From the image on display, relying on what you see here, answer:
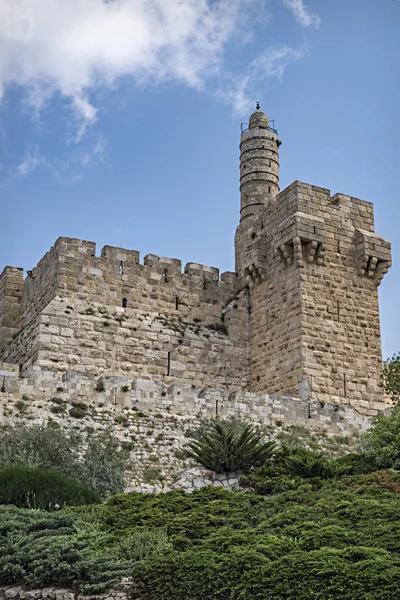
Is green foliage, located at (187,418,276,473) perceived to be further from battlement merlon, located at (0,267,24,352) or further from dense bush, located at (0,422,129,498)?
battlement merlon, located at (0,267,24,352)

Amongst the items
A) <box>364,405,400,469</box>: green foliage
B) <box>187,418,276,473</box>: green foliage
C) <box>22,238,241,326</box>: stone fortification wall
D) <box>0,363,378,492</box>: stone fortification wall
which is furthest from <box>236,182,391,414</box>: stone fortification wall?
<box>187,418,276,473</box>: green foliage

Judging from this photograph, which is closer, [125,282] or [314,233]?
[314,233]

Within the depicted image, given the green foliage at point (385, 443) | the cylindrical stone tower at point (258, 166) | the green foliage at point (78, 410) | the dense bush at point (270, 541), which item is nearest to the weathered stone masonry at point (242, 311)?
the cylindrical stone tower at point (258, 166)

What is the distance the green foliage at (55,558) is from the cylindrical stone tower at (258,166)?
51.0 ft

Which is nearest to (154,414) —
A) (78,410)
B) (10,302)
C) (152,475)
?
(78,410)

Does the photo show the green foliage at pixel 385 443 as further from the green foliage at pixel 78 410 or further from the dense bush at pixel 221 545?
the green foliage at pixel 78 410

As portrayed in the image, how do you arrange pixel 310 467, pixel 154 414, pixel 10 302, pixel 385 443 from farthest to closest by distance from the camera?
pixel 10 302, pixel 154 414, pixel 385 443, pixel 310 467

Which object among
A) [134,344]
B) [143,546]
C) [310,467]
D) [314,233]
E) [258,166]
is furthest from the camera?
[258,166]

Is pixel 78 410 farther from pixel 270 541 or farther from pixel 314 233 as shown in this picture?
pixel 314 233

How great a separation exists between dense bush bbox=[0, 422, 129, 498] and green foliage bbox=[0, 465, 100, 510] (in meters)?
1.30

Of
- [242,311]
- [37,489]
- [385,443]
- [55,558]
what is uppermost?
[242,311]

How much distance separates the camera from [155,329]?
2173 centimetres

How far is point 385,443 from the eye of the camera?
15305mm

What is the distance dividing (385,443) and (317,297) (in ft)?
21.4
